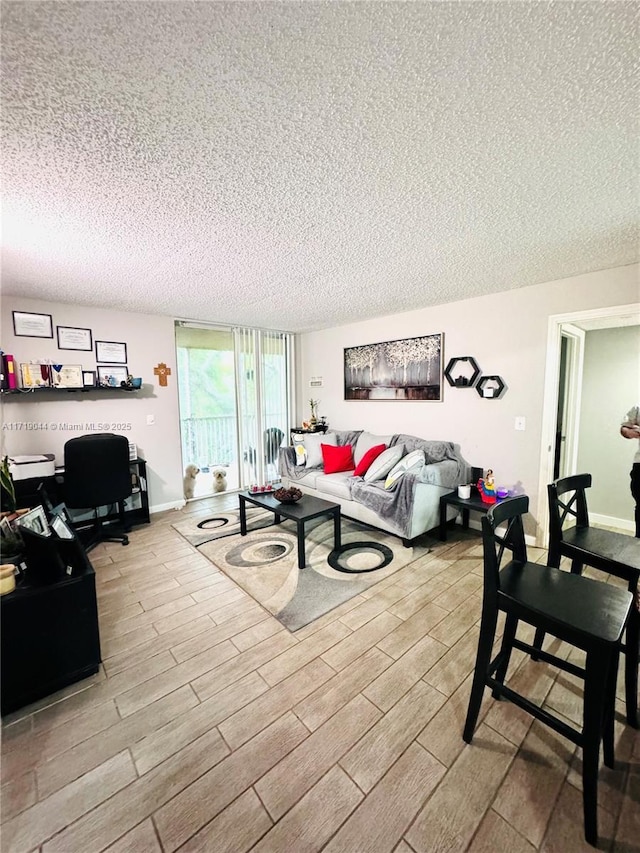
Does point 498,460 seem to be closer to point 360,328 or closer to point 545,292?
point 545,292

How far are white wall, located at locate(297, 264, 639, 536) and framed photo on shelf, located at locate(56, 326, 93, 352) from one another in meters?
3.52

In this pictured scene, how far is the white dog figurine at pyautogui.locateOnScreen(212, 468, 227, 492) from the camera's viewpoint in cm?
509

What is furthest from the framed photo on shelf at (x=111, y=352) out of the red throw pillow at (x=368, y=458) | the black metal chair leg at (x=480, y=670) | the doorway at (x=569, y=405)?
the doorway at (x=569, y=405)

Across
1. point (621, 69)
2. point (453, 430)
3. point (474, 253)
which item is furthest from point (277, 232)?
point (453, 430)

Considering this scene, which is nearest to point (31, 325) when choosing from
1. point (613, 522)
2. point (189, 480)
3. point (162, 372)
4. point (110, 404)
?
point (110, 404)

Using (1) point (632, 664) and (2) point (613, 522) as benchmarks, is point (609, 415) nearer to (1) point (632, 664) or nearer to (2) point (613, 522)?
(2) point (613, 522)

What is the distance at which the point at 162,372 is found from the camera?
4.30 metres

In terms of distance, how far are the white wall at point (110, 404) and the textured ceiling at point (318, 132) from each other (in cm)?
128

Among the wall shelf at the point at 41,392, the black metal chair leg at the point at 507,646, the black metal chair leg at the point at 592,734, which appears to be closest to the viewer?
the black metal chair leg at the point at 592,734

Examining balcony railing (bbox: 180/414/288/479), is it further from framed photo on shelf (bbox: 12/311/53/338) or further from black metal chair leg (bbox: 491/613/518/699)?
Answer: black metal chair leg (bbox: 491/613/518/699)

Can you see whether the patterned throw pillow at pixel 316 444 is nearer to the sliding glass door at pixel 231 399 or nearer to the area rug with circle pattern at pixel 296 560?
the area rug with circle pattern at pixel 296 560

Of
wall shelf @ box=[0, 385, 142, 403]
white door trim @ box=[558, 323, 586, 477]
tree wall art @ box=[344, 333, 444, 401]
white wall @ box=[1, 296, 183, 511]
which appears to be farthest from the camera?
tree wall art @ box=[344, 333, 444, 401]

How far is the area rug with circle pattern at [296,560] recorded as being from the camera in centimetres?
244

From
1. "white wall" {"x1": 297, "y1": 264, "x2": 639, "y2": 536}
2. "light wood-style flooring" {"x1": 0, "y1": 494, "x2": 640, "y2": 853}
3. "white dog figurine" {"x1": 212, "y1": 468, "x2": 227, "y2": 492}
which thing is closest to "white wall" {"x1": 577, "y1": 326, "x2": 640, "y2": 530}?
"white wall" {"x1": 297, "y1": 264, "x2": 639, "y2": 536}
